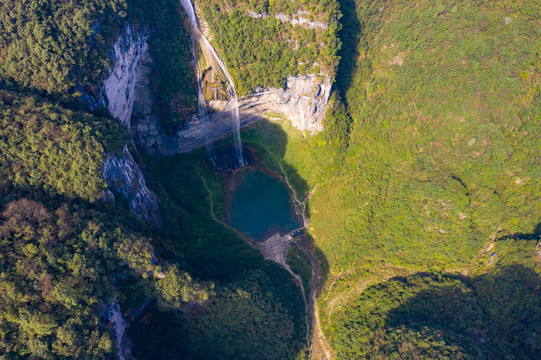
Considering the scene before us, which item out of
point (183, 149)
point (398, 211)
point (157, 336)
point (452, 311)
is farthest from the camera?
point (183, 149)

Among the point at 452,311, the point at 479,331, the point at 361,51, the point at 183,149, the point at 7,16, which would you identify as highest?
the point at 361,51

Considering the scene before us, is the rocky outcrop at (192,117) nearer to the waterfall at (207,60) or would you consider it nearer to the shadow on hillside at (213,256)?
the waterfall at (207,60)

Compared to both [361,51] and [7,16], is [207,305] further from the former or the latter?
[361,51]

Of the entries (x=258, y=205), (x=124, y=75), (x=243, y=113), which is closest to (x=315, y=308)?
(x=258, y=205)

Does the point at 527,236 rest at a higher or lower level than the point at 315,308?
higher

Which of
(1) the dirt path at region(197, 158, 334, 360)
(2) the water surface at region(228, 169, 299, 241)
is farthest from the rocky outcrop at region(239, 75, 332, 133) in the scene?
(1) the dirt path at region(197, 158, 334, 360)

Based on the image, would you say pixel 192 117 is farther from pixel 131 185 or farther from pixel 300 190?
pixel 300 190

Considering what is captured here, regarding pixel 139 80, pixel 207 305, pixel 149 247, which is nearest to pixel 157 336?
pixel 207 305

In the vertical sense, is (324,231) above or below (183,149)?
below
